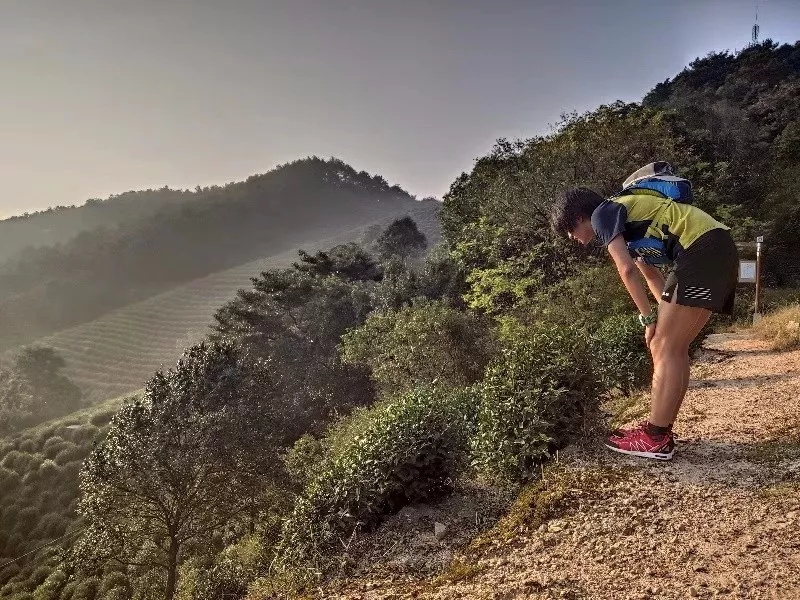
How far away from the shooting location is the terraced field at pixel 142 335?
63178mm

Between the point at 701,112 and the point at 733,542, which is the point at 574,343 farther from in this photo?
the point at 701,112

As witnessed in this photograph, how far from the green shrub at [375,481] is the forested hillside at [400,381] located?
19mm

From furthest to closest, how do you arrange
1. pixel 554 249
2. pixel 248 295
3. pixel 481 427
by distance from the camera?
pixel 248 295 < pixel 554 249 < pixel 481 427

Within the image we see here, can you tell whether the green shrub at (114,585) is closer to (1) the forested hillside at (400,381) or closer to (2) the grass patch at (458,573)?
(1) the forested hillside at (400,381)

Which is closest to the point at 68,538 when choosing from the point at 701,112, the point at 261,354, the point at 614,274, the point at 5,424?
the point at 261,354

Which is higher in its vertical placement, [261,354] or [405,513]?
[405,513]

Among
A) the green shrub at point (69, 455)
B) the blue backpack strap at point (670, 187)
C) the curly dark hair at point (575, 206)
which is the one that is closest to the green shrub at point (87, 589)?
the green shrub at point (69, 455)

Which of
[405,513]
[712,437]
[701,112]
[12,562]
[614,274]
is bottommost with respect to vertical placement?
[12,562]

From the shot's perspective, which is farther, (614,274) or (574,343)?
(614,274)

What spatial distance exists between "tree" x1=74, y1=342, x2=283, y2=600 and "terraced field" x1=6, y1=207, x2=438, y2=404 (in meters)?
44.3

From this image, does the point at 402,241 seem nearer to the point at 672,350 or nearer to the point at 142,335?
the point at 142,335

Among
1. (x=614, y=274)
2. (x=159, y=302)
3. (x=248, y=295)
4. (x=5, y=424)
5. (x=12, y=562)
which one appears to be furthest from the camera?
(x=159, y=302)

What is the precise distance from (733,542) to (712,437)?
1.90m

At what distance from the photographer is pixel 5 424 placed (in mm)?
47000
